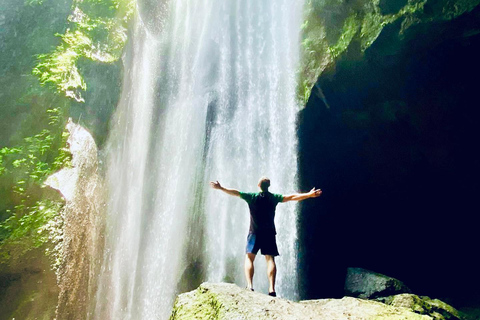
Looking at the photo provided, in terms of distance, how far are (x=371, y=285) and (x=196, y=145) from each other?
9.18 m

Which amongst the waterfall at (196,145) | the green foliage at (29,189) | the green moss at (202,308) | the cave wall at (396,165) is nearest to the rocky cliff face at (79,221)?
the green foliage at (29,189)

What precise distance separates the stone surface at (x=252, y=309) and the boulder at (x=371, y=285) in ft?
16.0

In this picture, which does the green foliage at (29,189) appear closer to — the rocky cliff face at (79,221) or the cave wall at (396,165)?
the rocky cliff face at (79,221)

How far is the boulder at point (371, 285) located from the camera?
7.23 metres

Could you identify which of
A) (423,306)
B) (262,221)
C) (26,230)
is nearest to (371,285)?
(423,306)

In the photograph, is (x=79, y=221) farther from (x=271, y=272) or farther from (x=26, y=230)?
(x=271, y=272)

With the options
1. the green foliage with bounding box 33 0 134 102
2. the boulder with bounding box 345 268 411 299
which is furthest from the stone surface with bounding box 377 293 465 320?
the green foliage with bounding box 33 0 134 102

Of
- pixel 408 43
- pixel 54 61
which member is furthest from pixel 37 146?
pixel 408 43

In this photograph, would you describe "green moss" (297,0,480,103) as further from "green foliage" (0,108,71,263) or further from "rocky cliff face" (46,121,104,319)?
"green foliage" (0,108,71,263)

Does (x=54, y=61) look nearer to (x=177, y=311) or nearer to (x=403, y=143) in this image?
(x=177, y=311)

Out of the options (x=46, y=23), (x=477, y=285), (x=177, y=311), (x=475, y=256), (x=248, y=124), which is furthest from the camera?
(x=248, y=124)

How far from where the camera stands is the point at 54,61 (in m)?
7.93

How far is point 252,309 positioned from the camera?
2537 mm

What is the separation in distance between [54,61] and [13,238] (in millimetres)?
4585
